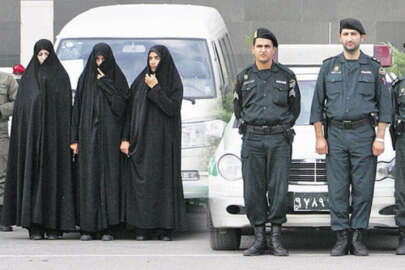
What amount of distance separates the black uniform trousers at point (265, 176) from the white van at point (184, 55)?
1960mm

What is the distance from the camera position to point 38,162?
1315cm

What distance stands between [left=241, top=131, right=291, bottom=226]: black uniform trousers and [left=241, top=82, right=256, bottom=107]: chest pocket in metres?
0.26

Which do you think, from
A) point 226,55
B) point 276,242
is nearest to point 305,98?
point 276,242

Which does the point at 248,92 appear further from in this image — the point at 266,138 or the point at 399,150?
the point at 399,150

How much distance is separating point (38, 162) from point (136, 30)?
2.12 metres

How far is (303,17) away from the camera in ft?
76.7

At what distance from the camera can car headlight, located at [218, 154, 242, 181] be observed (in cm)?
1164

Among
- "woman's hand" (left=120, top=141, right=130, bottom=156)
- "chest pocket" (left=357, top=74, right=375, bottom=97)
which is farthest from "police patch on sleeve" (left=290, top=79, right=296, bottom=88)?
"woman's hand" (left=120, top=141, right=130, bottom=156)

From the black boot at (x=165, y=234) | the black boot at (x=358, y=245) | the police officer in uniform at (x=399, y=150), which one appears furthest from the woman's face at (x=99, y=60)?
the black boot at (x=358, y=245)

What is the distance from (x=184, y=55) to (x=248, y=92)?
3.03m

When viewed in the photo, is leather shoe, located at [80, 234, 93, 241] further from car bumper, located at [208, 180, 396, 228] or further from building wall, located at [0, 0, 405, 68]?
building wall, located at [0, 0, 405, 68]

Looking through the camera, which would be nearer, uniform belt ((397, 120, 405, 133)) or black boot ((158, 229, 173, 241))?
uniform belt ((397, 120, 405, 133))

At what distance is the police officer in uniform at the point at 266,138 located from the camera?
11.3m

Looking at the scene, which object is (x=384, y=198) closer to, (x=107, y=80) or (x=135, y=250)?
(x=135, y=250)
